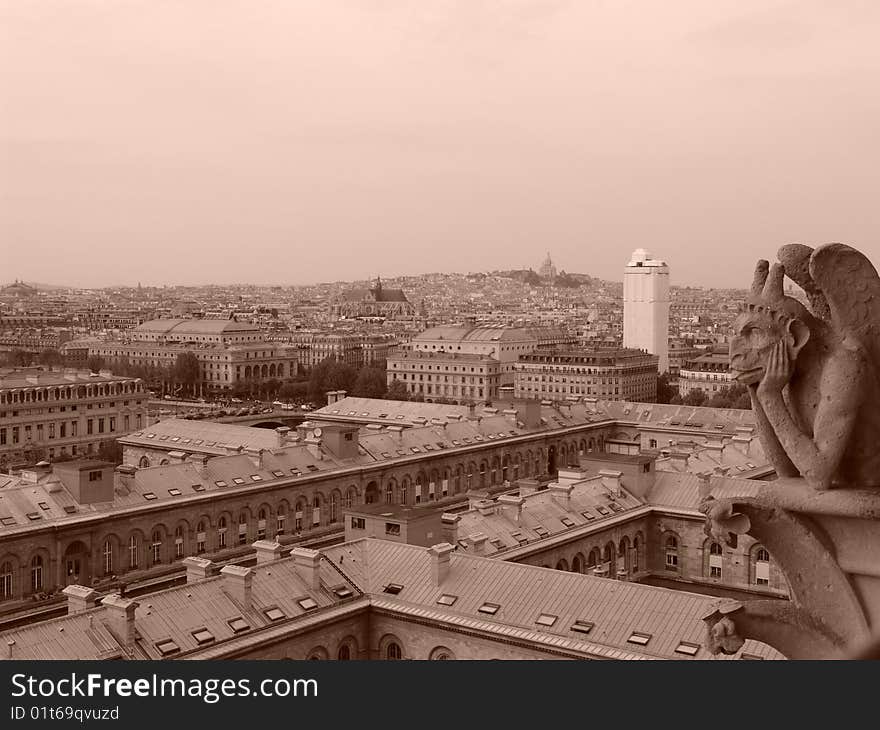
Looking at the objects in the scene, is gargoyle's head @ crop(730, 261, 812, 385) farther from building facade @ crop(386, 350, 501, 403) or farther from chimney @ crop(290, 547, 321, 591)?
building facade @ crop(386, 350, 501, 403)

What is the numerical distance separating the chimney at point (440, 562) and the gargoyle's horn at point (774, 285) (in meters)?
25.8

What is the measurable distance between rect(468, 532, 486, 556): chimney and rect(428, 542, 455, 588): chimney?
4897 mm

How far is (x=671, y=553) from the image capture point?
48375mm

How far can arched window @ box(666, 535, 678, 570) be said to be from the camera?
48.2 m

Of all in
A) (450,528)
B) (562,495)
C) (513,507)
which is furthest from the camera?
(562,495)

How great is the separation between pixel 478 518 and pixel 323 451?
763 inches

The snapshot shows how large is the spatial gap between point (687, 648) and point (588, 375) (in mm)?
111692

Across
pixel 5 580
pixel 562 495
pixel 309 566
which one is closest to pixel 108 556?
pixel 5 580

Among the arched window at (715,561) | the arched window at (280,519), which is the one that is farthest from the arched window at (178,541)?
the arched window at (715,561)

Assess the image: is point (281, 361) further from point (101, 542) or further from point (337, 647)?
point (337, 647)

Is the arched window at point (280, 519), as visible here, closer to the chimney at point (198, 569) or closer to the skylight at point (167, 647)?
the chimney at point (198, 569)

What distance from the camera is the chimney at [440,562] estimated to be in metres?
32.3

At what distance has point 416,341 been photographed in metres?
173

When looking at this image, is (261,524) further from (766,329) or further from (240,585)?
(766,329)
